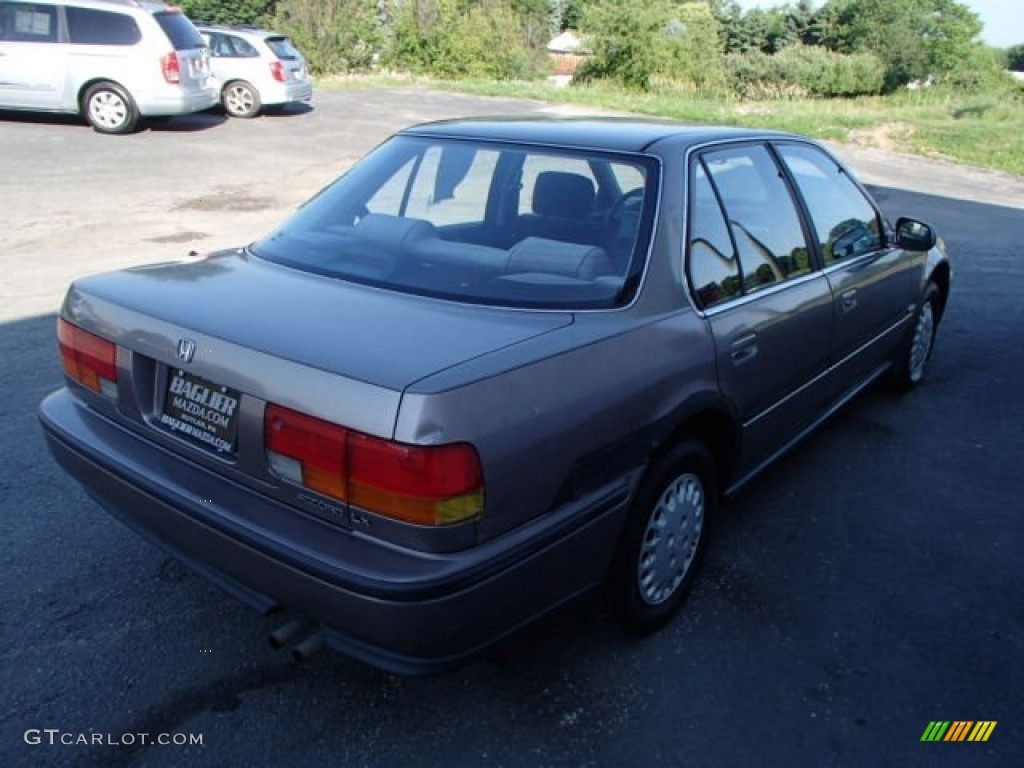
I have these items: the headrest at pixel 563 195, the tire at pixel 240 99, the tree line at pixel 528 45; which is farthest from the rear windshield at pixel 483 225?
the tree line at pixel 528 45

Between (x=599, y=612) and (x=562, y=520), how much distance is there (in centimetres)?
83

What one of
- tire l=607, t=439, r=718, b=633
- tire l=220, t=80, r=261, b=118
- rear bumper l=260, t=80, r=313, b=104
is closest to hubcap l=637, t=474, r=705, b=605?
tire l=607, t=439, r=718, b=633

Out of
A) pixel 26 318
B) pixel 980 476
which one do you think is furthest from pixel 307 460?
pixel 26 318

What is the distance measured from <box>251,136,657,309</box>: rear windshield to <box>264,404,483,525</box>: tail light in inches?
27.4

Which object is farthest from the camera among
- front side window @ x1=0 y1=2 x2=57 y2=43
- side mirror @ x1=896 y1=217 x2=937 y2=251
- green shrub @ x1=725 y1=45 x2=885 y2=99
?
green shrub @ x1=725 y1=45 x2=885 y2=99

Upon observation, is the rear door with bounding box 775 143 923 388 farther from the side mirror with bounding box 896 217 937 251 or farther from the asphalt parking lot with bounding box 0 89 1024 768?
the asphalt parking lot with bounding box 0 89 1024 768

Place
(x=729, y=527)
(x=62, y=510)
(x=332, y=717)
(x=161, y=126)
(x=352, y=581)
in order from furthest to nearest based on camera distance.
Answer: (x=161, y=126)
(x=729, y=527)
(x=62, y=510)
(x=332, y=717)
(x=352, y=581)

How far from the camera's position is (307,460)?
213 centimetres

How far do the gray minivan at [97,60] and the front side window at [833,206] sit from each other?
11.4 m

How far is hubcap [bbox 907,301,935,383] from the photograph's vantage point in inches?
204

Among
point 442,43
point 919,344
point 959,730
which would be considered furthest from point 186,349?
point 442,43

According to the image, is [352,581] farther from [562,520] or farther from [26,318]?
[26,318]

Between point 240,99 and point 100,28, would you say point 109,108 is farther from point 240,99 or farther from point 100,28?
point 240,99

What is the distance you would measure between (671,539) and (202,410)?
1.56 meters
